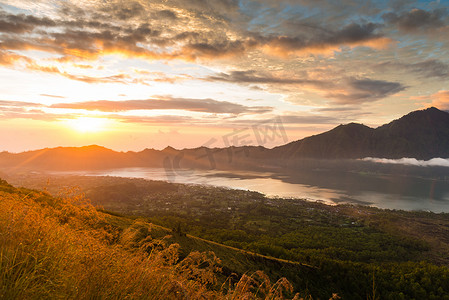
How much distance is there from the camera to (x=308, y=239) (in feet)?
238

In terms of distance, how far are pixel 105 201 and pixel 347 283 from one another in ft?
347

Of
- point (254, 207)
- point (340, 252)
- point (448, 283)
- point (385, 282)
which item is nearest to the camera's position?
point (385, 282)

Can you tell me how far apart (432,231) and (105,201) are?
154381 millimetres

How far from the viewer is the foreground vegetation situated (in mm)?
27516

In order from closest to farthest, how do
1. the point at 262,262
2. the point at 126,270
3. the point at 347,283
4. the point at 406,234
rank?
the point at 126,270
the point at 262,262
the point at 347,283
the point at 406,234

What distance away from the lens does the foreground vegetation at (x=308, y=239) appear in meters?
27.5

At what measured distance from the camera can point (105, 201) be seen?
4262 inches

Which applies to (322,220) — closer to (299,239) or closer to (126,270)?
(299,239)

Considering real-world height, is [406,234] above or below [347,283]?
below

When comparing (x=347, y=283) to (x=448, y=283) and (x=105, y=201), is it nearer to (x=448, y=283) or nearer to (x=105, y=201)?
(x=448, y=283)

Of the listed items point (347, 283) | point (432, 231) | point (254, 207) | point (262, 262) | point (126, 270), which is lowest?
point (432, 231)

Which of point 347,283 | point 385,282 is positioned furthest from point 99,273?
point 385,282

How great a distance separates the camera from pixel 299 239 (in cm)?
7225

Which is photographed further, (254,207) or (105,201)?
(254,207)
